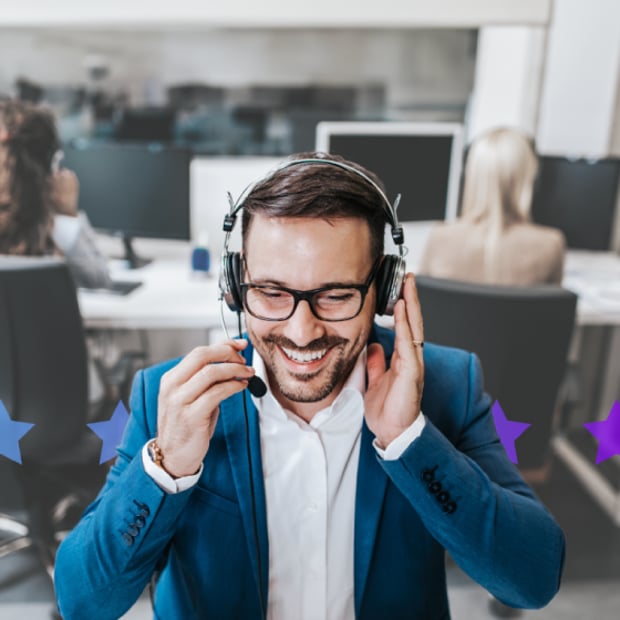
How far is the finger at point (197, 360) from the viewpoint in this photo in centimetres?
81

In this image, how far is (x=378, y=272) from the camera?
924mm

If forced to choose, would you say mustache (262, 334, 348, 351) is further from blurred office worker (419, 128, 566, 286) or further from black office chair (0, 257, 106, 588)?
blurred office worker (419, 128, 566, 286)

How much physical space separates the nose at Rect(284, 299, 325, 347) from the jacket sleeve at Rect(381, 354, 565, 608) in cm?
20

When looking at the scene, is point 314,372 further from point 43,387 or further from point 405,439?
point 43,387

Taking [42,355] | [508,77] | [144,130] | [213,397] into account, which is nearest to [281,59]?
[144,130]

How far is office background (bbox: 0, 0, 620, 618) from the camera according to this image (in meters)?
2.20

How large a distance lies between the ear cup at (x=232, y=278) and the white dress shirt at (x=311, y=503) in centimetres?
12

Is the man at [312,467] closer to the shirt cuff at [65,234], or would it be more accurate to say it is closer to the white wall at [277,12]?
the shirt cuff at [65,234]

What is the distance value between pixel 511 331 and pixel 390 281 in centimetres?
78

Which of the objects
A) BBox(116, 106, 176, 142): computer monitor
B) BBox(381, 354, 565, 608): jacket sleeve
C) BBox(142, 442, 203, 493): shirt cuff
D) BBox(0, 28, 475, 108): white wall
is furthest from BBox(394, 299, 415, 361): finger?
BBox(0, 28, 475, 108): white wall

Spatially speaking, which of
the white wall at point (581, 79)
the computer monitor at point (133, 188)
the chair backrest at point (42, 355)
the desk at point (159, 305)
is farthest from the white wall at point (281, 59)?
the chair backrest at point (42, 355)

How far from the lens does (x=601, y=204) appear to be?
9.23ft

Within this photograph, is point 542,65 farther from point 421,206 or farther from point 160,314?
point 160,314

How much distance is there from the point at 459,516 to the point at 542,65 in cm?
257
